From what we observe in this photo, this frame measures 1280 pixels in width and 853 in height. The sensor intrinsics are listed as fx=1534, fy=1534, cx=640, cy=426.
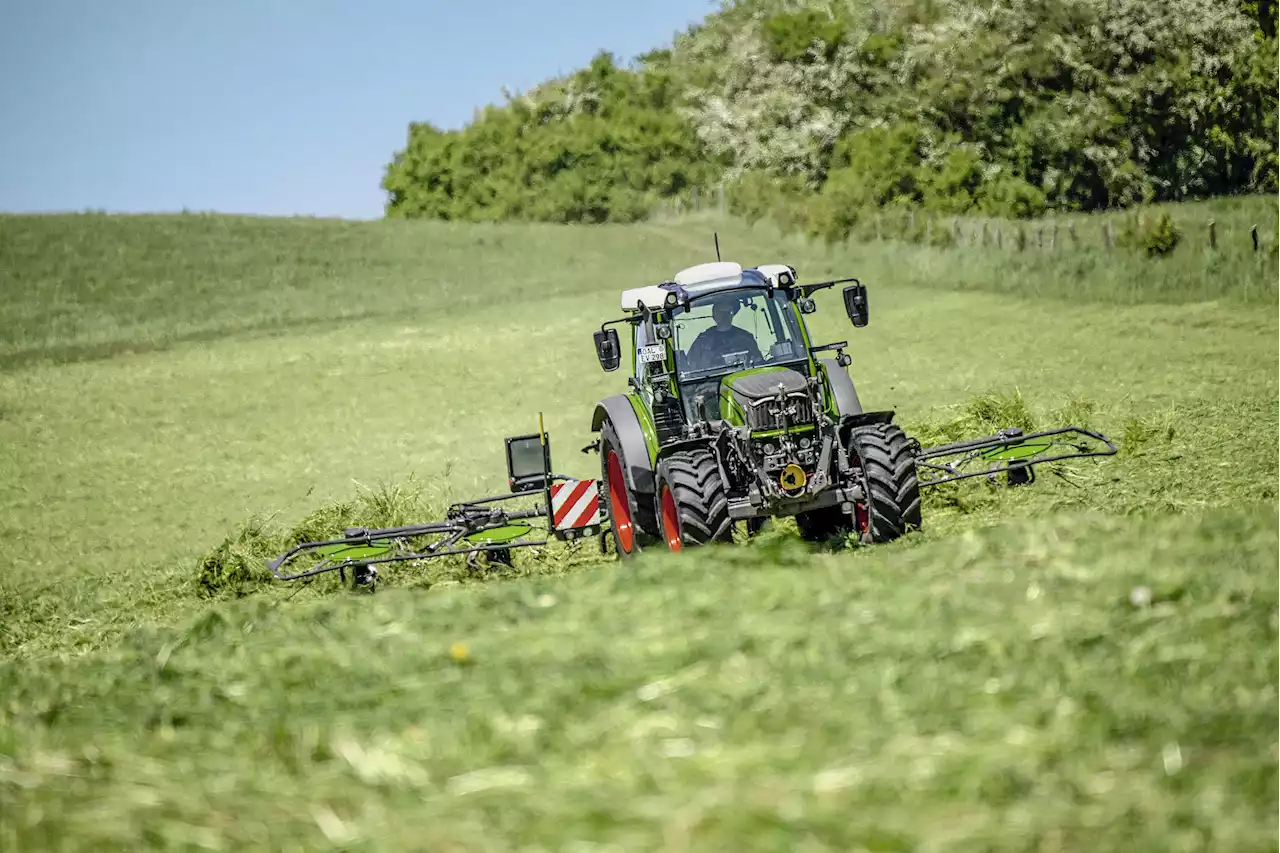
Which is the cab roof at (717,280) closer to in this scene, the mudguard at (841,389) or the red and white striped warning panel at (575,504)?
the mudguard at (841,389)

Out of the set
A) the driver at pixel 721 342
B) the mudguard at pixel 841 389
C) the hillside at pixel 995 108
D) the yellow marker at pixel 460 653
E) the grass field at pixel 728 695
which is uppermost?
the hillside at pixel 995 108

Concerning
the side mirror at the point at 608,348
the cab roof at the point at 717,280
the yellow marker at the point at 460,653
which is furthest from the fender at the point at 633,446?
the yellow marker at the point at 460,653

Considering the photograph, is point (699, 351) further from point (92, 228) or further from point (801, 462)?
point (92, 228)

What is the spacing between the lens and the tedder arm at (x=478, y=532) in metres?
11.2

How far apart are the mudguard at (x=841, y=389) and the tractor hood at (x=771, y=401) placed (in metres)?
0.63

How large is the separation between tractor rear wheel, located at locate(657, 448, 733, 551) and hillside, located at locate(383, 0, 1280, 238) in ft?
112

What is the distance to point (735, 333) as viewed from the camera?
11117 millimetres

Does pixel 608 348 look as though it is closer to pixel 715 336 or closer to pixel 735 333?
pixel 715 336

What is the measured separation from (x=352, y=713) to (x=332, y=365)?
936 inches

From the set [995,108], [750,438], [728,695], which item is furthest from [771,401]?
[995,108]

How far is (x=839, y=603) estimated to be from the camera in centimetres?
540

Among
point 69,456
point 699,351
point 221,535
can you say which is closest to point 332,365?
point 69,456

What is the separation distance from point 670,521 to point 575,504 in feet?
6.66

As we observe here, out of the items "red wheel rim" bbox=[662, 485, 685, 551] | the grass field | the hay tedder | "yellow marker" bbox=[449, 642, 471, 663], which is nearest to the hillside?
the hay tedder
